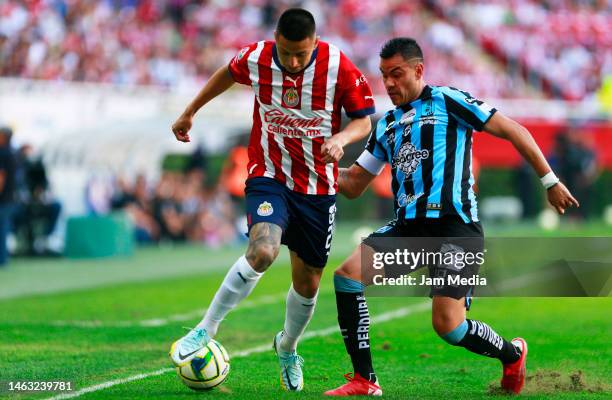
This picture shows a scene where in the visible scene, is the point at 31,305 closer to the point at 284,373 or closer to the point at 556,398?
the point at 284,373

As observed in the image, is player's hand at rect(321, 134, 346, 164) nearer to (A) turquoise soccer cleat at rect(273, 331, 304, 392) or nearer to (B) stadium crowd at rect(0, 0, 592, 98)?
(A) turquoise soccer cleat at rect(273, 331, 304, 392)

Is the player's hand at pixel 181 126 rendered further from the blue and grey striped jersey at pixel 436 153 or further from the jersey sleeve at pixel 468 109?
the jersey sleeve at pixel 468 109

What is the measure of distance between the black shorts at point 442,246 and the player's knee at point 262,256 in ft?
2.07

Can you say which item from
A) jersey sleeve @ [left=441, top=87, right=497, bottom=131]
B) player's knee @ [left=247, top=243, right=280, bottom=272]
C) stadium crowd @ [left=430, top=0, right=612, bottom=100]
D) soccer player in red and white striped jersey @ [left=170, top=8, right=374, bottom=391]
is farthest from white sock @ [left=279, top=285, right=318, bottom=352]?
stadium crowd @ [left=430, top=0, right=612, bottom=100]

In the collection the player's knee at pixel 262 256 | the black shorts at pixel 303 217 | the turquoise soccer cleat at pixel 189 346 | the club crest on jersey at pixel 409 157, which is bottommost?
the turquoise soccer cleat at pixel 189 346

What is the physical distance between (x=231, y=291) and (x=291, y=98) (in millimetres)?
1390

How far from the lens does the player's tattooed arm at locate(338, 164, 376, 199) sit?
7.83 m

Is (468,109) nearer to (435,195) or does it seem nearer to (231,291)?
(435,195)

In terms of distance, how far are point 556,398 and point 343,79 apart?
2.43 m

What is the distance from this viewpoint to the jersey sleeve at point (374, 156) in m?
7.65

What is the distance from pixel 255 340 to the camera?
34.8ft

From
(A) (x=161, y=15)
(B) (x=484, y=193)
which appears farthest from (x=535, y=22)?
(A) (x=161, y=15)

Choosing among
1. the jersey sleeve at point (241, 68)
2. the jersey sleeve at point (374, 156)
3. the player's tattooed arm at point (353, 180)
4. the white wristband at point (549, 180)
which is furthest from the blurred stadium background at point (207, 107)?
the white wristband at point (549, 180)

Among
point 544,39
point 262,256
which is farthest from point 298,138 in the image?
point 544,39
